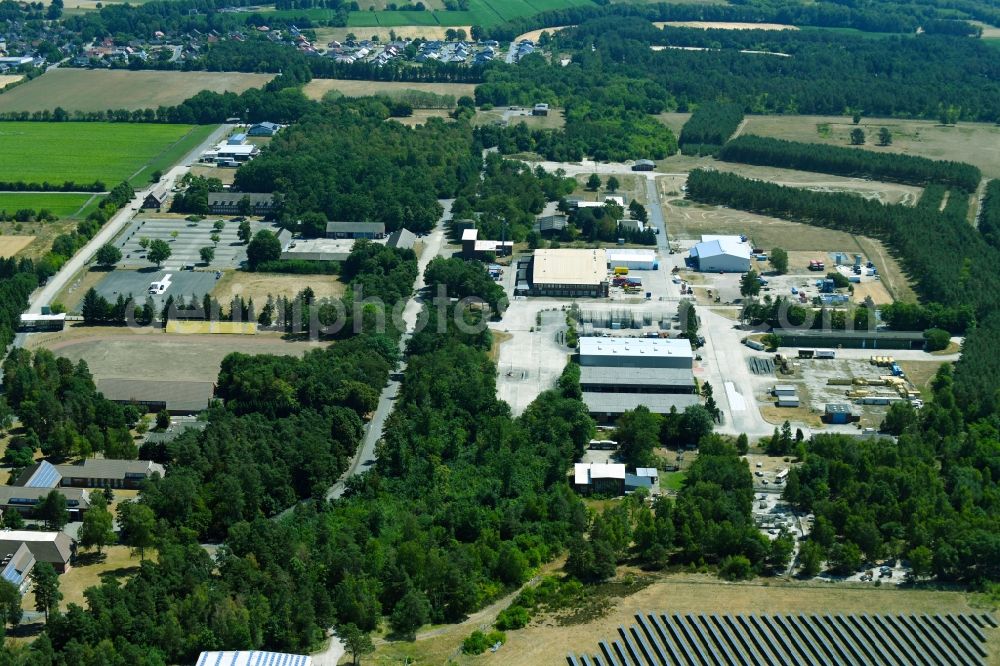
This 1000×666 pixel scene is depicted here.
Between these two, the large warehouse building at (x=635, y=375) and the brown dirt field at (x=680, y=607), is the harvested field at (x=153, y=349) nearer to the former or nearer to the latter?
the large warehouse building at (x=635, y=375)

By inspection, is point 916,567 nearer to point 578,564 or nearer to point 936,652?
point 936,652

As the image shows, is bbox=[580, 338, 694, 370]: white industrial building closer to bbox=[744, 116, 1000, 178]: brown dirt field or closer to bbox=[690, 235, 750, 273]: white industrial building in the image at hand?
bbox=[690, 235, 750, 273]: white industrial building

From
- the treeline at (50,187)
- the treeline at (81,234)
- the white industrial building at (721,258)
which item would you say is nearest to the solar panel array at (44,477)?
the treeline at (81,234)

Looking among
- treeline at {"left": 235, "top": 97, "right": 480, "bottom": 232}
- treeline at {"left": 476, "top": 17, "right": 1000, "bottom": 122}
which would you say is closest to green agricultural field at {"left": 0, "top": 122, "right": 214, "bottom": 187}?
treeline at {"left": 235, "top": 97, "right": 480, "bottom": 232}

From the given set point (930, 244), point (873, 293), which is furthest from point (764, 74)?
point (873, 293)

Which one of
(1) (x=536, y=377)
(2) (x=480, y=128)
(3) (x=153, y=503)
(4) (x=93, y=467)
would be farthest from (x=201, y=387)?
(2) (x=480, y=128)

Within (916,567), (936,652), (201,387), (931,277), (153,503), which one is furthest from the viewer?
(931,277)
